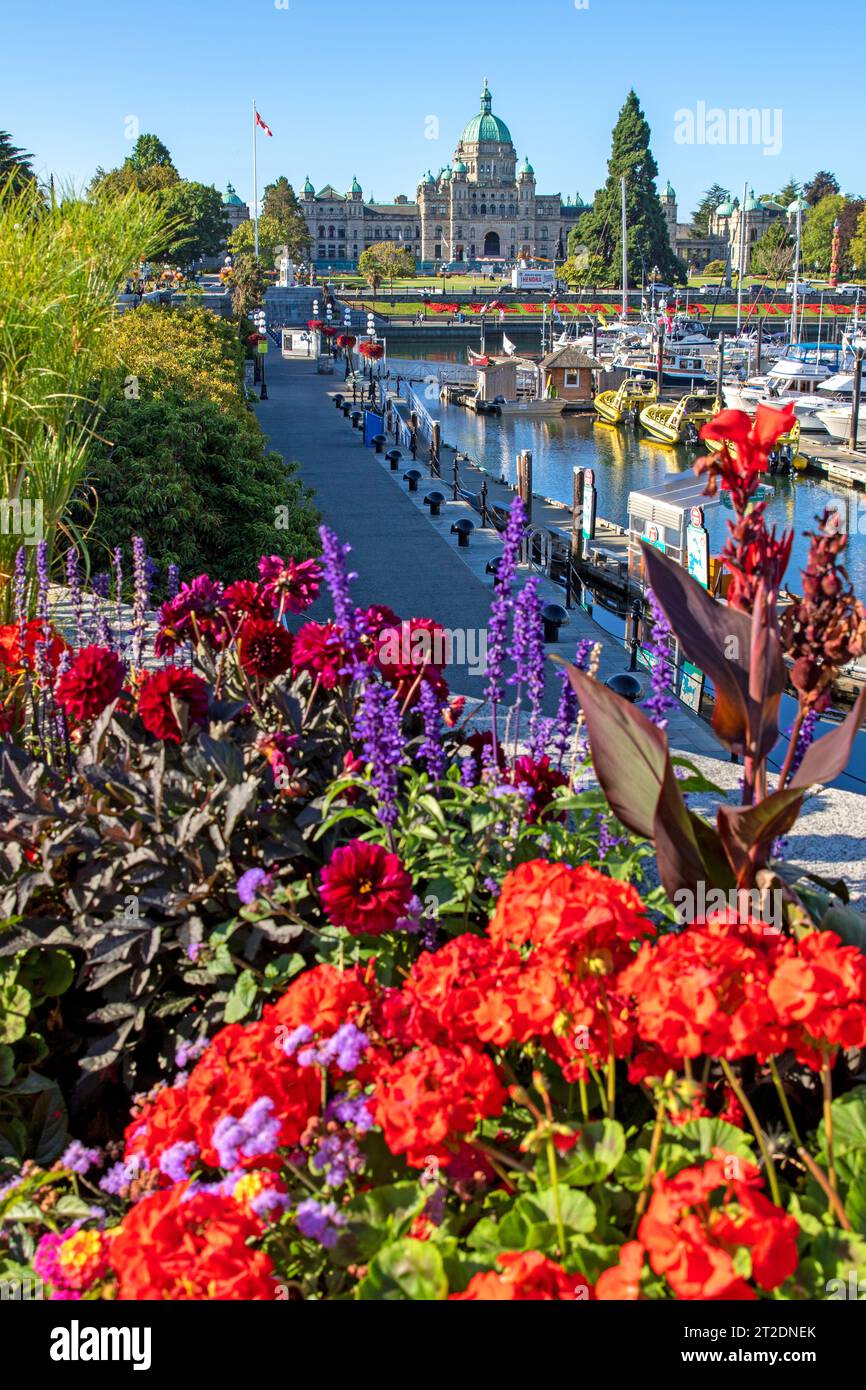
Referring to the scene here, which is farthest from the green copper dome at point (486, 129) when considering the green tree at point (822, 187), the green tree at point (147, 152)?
the green tree at point (147, 152)

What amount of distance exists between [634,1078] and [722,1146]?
0.20 metres

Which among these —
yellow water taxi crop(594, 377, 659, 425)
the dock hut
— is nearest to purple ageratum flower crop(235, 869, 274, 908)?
yellow water taxi crop(594, 377, 659, 425)

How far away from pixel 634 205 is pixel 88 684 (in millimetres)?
113521

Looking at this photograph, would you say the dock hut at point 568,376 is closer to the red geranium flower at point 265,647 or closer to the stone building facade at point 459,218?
the red geranium flower at point 265,647

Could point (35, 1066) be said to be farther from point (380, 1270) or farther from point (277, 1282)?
point (380, 1270)

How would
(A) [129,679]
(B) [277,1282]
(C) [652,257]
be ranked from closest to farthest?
(B) [277,1282], (A) [129,679], (C) [652,257]

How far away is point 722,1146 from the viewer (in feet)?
7.20

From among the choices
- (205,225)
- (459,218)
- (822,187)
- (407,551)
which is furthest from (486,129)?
(407,551)

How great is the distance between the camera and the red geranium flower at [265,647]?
3.85 meters

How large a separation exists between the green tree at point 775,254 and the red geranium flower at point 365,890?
4472 inches

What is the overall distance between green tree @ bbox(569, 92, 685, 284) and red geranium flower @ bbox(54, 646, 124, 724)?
365 ft

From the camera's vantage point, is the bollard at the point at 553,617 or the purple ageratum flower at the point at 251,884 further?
the bollard at the point at 553,617

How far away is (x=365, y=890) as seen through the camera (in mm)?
2707
